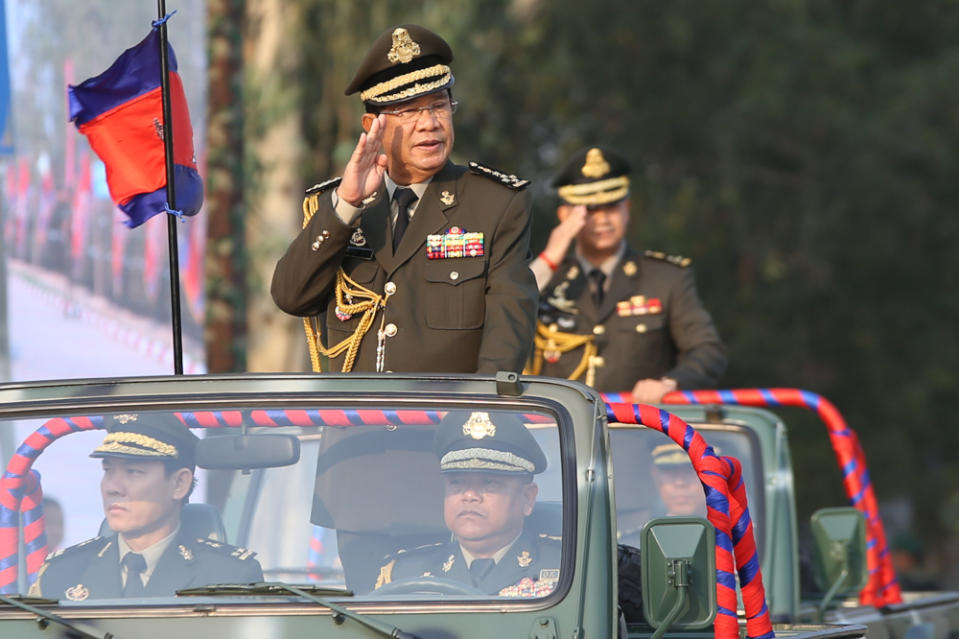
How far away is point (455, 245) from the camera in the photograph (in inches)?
213

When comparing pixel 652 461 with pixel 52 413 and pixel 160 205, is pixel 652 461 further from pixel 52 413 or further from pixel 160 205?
pixel 52 413

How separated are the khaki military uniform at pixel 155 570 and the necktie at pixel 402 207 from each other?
145cm

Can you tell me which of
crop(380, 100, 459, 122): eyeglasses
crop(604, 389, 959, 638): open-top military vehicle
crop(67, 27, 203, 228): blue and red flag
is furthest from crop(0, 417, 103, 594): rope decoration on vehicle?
crop(604, 389, 959, 638): open-top military vehicle

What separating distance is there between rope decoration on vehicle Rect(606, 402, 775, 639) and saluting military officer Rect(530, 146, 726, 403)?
10.5ft

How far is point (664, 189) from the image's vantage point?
84.3 ft

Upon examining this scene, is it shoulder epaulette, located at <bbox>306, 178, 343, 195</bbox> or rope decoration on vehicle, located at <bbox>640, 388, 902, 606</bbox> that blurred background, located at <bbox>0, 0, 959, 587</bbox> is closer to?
rope decoration on vehicle, located at <bbox>640, 388, 902, 606</bbox>

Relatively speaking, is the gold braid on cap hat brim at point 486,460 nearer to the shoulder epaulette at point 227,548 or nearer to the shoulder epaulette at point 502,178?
the shoulder epaulette at point 227,548

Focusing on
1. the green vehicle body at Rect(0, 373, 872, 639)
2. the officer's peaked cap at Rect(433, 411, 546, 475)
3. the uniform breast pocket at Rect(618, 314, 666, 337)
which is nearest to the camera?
the green vehicle body at Rect(0, 373, 872, 639)

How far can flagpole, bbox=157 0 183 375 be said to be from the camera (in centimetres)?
523

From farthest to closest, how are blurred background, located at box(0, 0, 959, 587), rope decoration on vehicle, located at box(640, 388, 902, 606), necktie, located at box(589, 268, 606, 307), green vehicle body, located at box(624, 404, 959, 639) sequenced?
1. blurred background, located at box(0, 0, 959, 587)
2. necktie, located at box(589, 268, 606, 307)
3. rope decoration on vehicle, located at box(640, 388, 902, 606)
4. green vehicle body, located at box(624, 404, 959, 639)

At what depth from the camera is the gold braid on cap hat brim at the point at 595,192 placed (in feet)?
27.4

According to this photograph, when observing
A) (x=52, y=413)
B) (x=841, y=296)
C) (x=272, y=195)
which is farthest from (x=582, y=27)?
(x=52, y=413)

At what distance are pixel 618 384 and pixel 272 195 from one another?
1077cm

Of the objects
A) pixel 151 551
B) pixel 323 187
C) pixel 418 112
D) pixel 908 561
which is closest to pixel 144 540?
pixel 151 551
